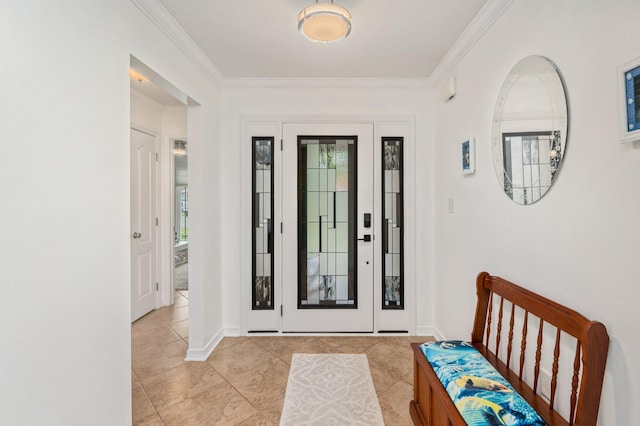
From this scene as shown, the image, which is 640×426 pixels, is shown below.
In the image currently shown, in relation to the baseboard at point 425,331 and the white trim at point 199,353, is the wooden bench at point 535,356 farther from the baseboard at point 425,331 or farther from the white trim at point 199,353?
the white trim at point 199,353

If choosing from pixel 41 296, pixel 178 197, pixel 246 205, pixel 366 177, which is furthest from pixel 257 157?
pixel 178 197

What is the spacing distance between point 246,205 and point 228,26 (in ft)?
5.15

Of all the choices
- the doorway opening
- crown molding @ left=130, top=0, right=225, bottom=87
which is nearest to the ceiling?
crown molding @ left=130, top=0, right=225, bottom=87

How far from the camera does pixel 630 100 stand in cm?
99

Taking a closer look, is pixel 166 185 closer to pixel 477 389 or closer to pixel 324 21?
pixel 324 21

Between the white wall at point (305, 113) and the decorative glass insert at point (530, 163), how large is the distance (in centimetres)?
132

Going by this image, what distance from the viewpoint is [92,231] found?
1372 mm

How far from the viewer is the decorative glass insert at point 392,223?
9.93ft

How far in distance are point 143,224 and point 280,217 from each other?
1.84m

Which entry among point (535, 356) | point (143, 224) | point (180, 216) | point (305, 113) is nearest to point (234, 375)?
point (535, 356)

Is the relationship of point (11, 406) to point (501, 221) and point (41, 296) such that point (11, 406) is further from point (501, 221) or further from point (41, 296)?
point (501, 221)

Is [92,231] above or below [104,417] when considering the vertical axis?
above

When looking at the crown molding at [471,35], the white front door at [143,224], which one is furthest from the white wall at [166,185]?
the crown molding at [471,35]

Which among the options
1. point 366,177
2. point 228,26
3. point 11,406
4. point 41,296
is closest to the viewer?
point 11,406
